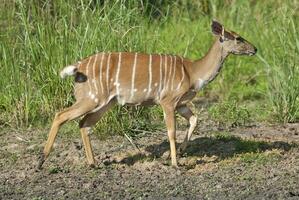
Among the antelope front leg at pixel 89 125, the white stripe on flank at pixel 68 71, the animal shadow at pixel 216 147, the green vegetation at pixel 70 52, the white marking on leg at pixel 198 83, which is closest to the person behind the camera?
the white stripe on flank at pixel 68 71

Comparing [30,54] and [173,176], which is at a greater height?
[30,54]

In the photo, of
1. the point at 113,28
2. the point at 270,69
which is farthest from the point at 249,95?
the point at 113,28

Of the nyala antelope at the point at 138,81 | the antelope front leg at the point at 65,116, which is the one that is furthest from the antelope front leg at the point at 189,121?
the antelope front leg at the point at 65,116

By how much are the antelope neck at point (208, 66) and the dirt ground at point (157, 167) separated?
2.31 ft

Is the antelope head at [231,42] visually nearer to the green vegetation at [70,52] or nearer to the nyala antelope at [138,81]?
the nyala antelope at [138,81]

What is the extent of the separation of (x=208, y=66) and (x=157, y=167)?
1.05 m

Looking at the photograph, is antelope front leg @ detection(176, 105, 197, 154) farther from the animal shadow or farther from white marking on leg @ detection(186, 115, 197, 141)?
the animal shadow

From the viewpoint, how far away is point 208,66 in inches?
318

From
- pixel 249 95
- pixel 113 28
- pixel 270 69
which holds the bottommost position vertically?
pixel 249 95

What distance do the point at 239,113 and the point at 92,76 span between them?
2429 mm

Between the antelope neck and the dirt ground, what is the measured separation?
70 cm

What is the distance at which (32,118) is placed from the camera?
30.7 ft

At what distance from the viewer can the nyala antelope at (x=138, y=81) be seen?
763 cm

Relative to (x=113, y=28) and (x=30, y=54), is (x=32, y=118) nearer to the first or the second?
(x=30, y=54)
